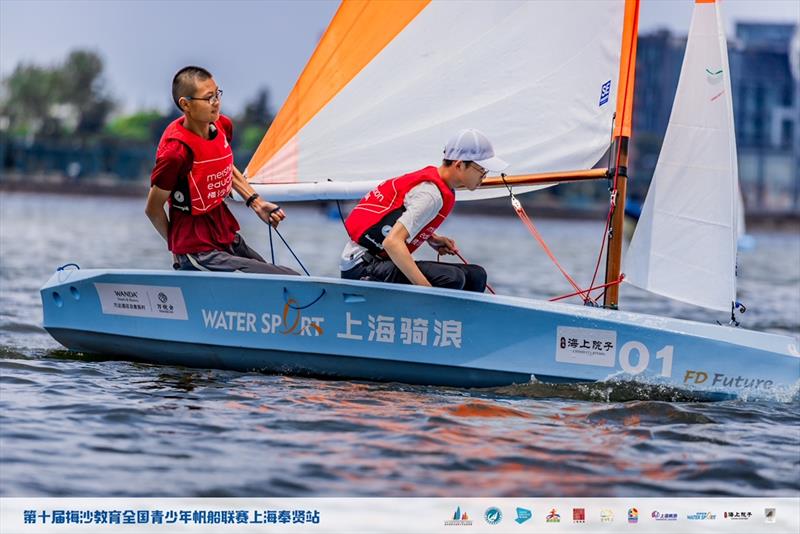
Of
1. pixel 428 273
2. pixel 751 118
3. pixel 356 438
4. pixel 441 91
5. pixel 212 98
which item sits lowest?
pixel 356 438

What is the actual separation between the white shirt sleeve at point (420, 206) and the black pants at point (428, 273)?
0.24m

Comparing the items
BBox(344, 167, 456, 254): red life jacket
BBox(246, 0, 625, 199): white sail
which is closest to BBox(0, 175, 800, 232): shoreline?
BBox(246, 0, 625, 199): white sail

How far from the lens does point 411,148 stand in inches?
251

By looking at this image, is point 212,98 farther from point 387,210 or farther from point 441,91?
point 441,91

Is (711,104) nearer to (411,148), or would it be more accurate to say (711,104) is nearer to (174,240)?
(411,148)

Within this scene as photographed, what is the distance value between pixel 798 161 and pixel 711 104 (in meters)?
54.1

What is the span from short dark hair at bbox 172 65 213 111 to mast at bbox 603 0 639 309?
6.66 ft

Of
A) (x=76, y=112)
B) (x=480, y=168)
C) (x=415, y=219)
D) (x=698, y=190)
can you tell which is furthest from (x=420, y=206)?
(x=76, y=112)

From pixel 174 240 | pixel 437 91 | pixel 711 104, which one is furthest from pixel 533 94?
pixel 174 240

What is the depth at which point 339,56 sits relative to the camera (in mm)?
6469

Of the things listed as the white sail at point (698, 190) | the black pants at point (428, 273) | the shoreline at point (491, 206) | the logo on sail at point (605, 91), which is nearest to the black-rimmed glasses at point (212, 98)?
the black pants at point (428, 273)

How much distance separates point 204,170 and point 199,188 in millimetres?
92

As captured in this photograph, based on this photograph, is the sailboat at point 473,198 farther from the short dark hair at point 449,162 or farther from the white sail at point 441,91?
the short dark hair at point 449,162

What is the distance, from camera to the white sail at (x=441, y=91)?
6.09 metres
